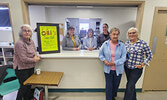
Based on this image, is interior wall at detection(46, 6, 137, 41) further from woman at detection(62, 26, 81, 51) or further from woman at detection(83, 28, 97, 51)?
woman at detection(62, 26, 81, 51)

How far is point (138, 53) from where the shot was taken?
1419 mm

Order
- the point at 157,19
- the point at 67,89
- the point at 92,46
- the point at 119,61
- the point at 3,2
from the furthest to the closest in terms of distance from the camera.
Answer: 1. the point at 92,46
2. the point at 67,89
3. the point at 157,19
4. the point at 3,2
5. the point at 119,61

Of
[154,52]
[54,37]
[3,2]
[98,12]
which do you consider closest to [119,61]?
[154,52]

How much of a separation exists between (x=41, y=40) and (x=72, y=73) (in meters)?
0.92

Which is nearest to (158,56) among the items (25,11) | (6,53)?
(25,11)

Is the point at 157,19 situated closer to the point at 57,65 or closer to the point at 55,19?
the point at 57,65

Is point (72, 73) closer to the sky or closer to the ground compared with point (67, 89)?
closer to the sky

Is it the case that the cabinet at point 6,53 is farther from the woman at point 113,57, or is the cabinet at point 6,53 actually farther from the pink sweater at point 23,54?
the woman at point 113,57

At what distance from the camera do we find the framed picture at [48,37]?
5.57 ft

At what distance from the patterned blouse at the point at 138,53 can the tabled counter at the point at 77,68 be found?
0.60 m

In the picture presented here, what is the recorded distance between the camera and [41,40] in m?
1.72

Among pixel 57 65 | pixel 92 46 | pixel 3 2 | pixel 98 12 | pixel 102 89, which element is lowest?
pixel 102 89

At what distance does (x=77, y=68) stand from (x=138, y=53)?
116cm

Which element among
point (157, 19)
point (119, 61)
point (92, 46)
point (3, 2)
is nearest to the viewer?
point (119, 61)
